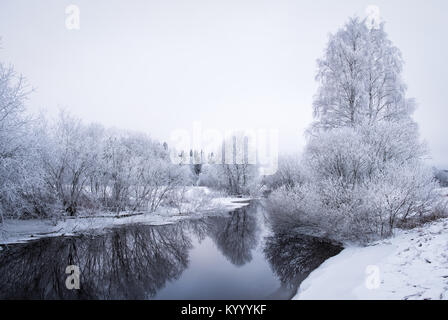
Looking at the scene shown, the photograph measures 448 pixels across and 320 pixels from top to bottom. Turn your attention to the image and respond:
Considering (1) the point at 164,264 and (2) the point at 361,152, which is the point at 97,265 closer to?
(1) the point at 164,264

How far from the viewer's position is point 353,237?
965cm

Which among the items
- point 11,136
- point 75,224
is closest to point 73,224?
point 75,224

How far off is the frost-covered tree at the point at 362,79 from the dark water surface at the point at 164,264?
739 centimetres

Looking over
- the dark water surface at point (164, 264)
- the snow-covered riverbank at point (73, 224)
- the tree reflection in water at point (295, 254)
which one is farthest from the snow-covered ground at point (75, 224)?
the tree reflection in water at point (295, 254)

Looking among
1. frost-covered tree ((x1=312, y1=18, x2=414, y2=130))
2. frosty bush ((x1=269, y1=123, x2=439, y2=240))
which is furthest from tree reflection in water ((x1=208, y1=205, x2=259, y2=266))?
frost-covered tree ((x1=312, y1=18, x2=414, y2=130))

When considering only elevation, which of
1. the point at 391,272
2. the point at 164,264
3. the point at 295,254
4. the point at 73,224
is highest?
the point at 391,272

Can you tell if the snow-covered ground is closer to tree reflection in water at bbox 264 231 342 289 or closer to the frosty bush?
tree reflection in water at bbox 264 231 342 289

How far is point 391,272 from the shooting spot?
5531mm

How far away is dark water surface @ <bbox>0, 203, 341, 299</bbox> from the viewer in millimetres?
6688

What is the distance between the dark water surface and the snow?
2.83 feet

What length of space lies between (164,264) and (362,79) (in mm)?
13680

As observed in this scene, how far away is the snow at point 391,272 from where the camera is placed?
4.54 m
